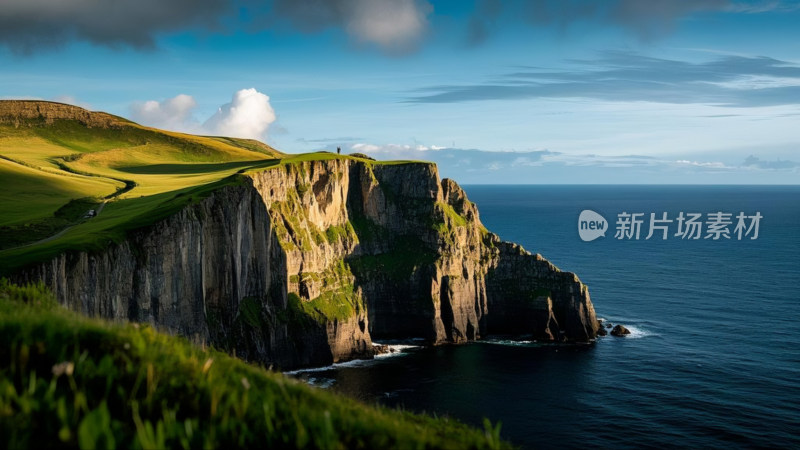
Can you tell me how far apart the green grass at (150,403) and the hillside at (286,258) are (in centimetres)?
3691

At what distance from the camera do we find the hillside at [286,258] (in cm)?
6392

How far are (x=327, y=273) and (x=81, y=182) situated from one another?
1891 inches

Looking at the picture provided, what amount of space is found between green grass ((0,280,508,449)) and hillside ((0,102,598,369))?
36906 mm

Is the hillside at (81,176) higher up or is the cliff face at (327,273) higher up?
the hillside at (81,176)

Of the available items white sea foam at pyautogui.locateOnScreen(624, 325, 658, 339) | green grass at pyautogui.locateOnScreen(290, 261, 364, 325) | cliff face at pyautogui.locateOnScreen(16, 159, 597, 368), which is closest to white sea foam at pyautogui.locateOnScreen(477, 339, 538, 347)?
cliff face at pyautogui.locateOnScreen(16, 159, 597, 368)

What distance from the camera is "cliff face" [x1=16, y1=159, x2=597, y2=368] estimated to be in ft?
219

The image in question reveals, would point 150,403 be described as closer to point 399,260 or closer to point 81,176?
point 399,260

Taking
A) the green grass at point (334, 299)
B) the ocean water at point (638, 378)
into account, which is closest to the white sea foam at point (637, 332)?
the ocean water at point (638, 378)

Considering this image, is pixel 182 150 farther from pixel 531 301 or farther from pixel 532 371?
pixel 532 371

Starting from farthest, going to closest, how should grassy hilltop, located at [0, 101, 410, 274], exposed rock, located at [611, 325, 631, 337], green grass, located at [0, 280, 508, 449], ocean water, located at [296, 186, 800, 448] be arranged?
1. exposed rock, located at [611, 325, 631, 337]
2. ocean water, located at [296, 186, 800, 448]
3. grassy hilltop, located at [0, 101, 410, 274]
4. green grass, located at [0, 280, 508, 449]

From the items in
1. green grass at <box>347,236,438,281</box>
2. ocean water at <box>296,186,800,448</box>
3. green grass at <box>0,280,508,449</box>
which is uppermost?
green grass at <box>0,280,508,449</box>

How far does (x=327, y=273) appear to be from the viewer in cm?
11519

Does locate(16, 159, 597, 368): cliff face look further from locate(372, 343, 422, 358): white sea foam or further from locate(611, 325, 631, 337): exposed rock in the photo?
locate(611, 325, 631, 337): exposed rock

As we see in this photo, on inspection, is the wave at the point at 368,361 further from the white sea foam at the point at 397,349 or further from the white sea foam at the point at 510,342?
the white sea foam at the point at 510,342
